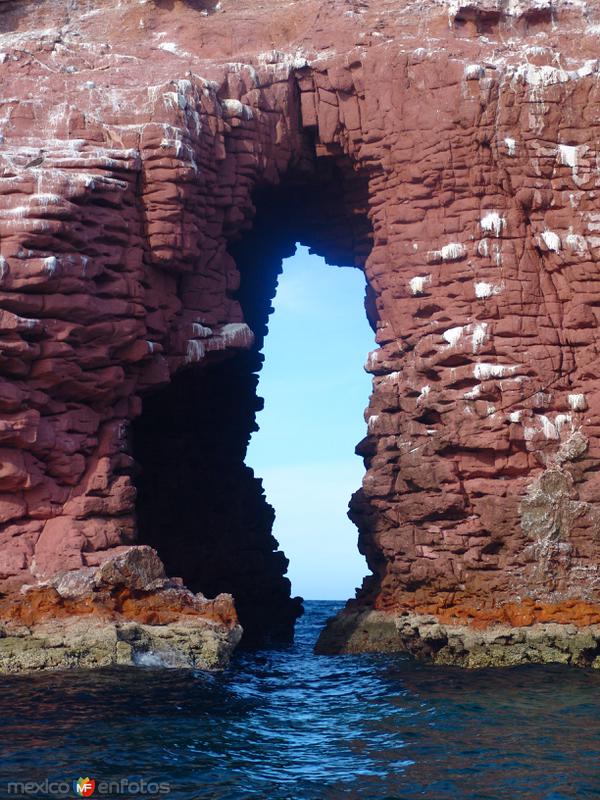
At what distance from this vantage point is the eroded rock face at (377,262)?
18.9 m

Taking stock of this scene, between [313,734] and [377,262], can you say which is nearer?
[313,734]

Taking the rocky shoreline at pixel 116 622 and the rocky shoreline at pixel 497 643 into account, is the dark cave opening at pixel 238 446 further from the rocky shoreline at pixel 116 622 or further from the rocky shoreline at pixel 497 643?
the rocky shoreline at pixel 497 643

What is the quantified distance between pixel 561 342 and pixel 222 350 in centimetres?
674

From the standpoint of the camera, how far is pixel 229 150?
71.9 ft

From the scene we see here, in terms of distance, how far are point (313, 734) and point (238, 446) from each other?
1352 cm

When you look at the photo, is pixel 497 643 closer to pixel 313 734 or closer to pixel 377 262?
pixel 313 734

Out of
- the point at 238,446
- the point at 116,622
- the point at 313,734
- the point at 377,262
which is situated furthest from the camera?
the point at 238,446

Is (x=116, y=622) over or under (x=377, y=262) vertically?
under

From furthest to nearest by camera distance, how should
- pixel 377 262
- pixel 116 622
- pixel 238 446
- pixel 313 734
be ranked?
pixel 238 446
pixel 377 262
pixel 116 622
pixel 313 734

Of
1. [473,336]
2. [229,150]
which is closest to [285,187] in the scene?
[229,150]

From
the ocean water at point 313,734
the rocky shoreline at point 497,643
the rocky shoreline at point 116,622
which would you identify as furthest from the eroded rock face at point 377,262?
the ocean water at point 313,734

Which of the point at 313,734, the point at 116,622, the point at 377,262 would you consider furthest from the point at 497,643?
the point at 377,262

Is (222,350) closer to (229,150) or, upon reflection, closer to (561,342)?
(229,150)

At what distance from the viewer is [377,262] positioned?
22.8m
